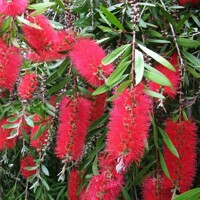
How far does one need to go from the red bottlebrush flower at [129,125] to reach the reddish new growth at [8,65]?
1.28 feet

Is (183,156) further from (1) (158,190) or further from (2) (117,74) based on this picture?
(2) (117,74)

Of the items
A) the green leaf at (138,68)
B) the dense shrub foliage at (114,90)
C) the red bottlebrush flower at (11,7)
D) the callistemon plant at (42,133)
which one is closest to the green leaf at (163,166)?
the dense shrub foliage at (114,90)

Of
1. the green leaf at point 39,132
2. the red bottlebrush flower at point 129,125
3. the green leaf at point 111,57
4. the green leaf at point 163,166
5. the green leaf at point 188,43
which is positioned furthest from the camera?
the green leaf at point 39,132

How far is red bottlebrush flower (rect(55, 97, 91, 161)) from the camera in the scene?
1.15 m

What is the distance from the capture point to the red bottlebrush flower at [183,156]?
1.13 metres

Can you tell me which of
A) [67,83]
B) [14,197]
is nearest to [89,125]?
[67,83]

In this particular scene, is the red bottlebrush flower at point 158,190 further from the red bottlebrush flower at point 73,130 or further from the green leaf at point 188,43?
the green leaf at point 188,43

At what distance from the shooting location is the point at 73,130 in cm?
115

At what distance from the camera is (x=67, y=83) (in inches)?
52.6

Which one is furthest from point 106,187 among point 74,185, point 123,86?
point 74,185

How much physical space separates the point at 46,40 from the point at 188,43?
0.45 metres

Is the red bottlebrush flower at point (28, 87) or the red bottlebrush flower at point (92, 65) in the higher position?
the red bottlebrush flower at point (92, 65)

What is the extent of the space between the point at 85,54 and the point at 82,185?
516 mm

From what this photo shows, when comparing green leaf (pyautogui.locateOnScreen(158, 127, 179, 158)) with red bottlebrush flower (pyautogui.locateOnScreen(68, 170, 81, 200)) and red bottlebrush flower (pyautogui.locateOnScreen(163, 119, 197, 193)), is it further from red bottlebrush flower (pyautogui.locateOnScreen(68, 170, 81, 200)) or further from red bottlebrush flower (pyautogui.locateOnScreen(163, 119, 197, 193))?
red bottlebrush flower (pyautogui.locateOnScreen(68, 170, 81, 200))
